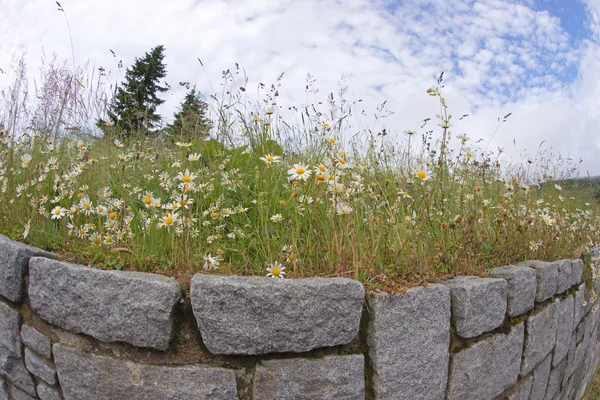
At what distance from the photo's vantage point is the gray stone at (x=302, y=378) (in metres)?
1.57

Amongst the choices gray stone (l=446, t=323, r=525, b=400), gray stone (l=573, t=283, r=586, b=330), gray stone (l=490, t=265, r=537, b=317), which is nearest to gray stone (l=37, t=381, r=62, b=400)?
gray stone (l=446, t=323, r=525, b=400)

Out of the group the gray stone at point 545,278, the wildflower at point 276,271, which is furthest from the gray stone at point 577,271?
the wildflower at point 276,271

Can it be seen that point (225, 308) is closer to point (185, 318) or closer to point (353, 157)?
point (185, 318)

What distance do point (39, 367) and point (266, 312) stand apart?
137 cm

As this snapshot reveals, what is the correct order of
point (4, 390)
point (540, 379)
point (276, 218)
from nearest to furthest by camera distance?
point (276, 218), point (4, 390), point (540, 379)

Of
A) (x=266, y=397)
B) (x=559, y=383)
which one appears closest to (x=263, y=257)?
(x=266, y=397)

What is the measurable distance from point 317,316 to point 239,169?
1.46 metres

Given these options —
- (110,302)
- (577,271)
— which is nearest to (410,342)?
(110,302)

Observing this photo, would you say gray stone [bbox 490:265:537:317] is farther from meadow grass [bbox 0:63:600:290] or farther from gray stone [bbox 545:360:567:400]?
gray stone [bbox 545:360:567:400]

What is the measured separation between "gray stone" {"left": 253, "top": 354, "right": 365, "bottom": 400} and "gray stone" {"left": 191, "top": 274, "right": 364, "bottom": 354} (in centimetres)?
7

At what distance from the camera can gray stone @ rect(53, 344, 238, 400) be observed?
1583mm

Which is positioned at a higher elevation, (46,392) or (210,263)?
(210,263)

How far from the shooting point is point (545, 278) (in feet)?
8.70

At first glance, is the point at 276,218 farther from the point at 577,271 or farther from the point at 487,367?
the point at 577,271
